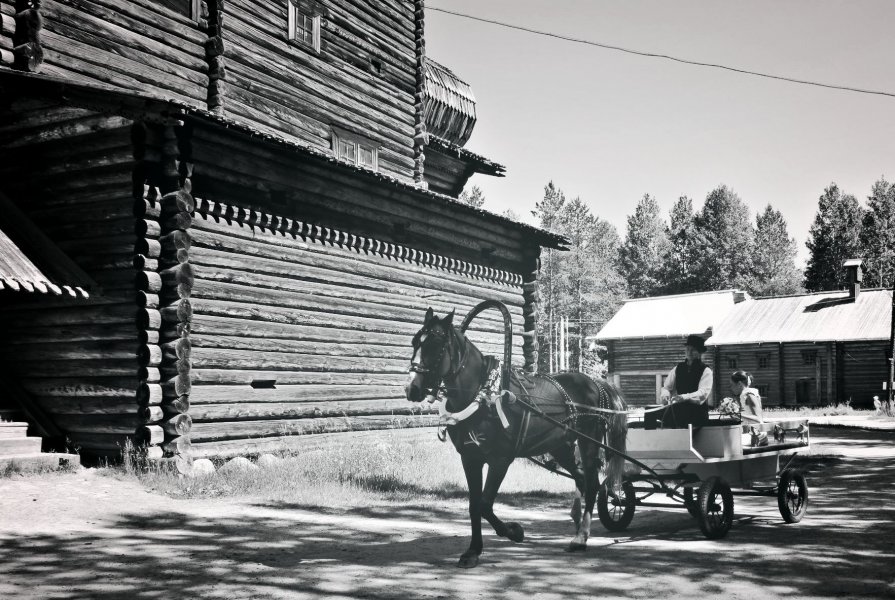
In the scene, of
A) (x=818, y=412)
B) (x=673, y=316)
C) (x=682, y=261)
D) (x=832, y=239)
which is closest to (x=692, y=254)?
(x=682, y=261)

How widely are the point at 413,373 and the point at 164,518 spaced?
424cm

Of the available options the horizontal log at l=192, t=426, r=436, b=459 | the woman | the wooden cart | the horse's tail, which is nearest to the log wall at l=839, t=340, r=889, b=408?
the horizontal log at l=192, t=426, r=436, b=459

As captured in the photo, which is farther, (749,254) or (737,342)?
(749,254)

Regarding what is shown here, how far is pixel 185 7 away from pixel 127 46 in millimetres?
1741

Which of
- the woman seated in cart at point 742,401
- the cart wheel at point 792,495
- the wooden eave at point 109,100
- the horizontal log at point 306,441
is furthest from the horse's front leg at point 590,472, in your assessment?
the wooden eave at point 109,100

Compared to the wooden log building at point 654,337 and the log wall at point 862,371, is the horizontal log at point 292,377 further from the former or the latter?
the wooden log building at point 654,337

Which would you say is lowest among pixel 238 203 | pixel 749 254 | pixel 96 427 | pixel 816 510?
pixel 816 510

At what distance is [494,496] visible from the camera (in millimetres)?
8062

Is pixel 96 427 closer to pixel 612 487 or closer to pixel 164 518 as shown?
pixel 164 518

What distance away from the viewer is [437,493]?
1253 centimetres

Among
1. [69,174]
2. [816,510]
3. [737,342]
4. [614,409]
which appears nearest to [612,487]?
[614,409]

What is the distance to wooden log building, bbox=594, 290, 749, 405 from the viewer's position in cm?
4994

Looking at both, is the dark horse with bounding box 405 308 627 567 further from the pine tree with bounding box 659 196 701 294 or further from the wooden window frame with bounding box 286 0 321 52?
the pine tree with bounding box 659 196 701 294

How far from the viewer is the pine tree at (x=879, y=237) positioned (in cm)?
7312
